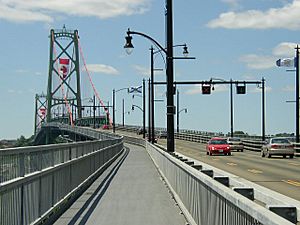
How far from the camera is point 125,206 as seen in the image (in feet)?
51.7

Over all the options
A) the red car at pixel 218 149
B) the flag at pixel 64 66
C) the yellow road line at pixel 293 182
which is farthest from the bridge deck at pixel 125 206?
the flag at pixel 64 66

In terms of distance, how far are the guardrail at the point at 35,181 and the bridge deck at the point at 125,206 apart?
52 centimetres

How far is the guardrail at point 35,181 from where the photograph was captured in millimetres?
9344

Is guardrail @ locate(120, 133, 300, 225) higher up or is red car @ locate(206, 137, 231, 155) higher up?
guardrail @ locate(120, 133, 300, 225)

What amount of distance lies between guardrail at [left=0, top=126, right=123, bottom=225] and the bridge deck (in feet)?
1.71

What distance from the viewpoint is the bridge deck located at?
1306 cm

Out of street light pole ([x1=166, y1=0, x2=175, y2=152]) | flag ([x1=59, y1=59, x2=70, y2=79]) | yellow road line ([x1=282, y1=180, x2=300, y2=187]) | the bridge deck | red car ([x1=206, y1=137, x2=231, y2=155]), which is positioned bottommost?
yellow road line ([x1=282, y1=180, x2=300, y2=187])

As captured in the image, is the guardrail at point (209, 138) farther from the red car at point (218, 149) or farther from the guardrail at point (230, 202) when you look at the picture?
the guardrail at point (230, 202)

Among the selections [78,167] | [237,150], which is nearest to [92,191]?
[78,167]

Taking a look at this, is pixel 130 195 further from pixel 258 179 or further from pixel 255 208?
pixel 255 208

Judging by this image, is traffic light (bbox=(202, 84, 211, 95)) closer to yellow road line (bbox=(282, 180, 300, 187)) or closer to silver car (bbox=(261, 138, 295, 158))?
silver car (bbox=(261, 138, 295, 158))

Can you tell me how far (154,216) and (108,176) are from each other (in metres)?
14.0

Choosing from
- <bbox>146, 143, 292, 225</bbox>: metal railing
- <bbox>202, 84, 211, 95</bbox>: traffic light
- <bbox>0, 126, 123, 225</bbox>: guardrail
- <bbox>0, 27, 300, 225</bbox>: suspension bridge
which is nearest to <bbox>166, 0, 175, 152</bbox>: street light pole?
<bbox>0, 27, 300, 225</bbox>: suspension bridge

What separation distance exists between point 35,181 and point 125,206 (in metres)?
4.54
